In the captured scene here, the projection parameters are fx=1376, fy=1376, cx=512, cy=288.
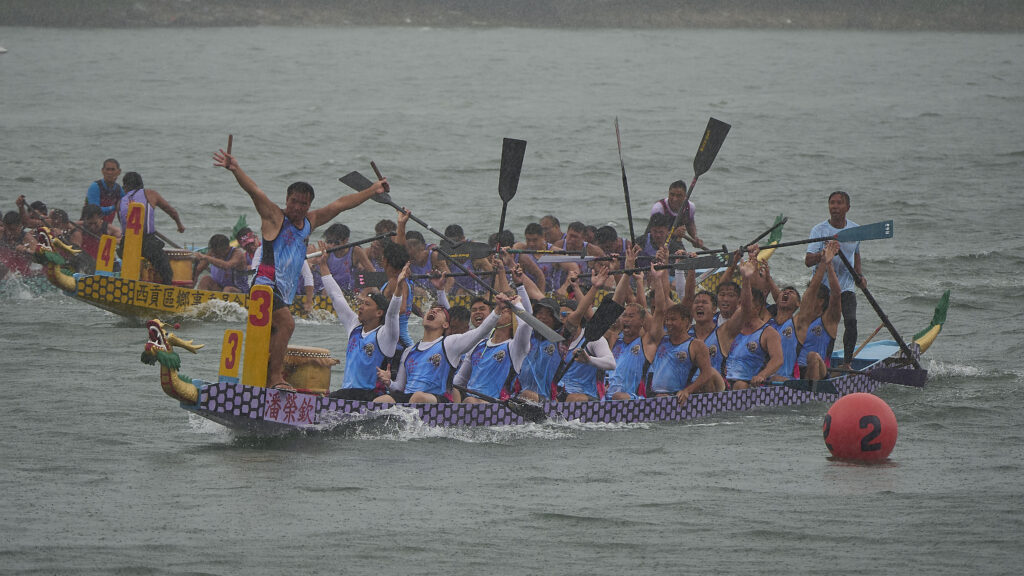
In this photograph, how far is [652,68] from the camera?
56688mm

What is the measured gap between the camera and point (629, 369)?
11.6m

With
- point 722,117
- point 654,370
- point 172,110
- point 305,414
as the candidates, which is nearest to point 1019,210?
point 722,117

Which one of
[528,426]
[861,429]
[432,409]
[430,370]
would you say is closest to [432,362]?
[430,370]

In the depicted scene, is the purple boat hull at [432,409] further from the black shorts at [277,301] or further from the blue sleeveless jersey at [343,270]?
the blue sleeveless jersey at [343,270]

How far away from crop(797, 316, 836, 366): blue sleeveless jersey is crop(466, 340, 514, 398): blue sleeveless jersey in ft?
9.85

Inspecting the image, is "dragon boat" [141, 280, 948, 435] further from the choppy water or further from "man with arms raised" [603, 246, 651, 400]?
"man with arms raised" [603, 246, 651, 400]

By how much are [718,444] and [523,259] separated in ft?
17.7

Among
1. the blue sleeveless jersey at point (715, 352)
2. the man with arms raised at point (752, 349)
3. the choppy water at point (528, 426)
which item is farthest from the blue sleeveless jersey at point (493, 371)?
the man with arms raised at point (752, 349)

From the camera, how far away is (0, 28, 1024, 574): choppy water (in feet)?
26.9

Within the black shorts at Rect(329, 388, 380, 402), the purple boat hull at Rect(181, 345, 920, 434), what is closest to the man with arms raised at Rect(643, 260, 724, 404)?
the purple boat hull at Rect(181, 345, 920, 434)

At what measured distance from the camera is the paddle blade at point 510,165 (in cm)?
1187

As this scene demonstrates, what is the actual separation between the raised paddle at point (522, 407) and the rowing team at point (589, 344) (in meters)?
0.04

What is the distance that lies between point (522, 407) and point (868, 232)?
339 cm

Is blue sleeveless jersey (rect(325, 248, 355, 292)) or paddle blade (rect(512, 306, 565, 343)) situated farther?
blue sleeveless jersey (rect(325, 248, 355, 292))
